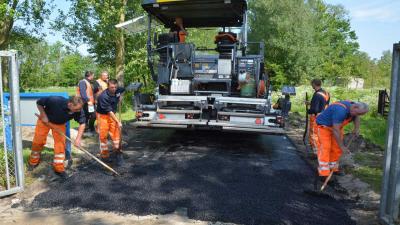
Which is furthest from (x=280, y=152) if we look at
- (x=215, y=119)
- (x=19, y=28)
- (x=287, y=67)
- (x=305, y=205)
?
(x=287, y=67)

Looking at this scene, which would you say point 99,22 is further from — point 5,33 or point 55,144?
point 55,144

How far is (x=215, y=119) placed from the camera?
22.0ft

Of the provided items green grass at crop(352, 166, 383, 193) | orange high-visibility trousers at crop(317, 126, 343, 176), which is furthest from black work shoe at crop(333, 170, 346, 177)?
orange high-visibility trousers at crop(317, 126, 343, 176)

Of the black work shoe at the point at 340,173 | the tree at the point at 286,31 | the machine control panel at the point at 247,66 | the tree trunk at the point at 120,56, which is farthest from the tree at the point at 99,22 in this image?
the tree at the point at 286,31

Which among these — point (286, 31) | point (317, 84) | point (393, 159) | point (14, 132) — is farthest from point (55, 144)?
point (286, 31)

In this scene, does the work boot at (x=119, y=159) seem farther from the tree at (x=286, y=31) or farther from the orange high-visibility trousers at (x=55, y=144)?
the tree at (x=286, y=31)

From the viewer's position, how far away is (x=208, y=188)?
15.1 ft

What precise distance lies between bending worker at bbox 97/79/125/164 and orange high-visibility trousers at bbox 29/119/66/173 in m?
0.79

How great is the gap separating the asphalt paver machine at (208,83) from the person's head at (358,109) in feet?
6.12

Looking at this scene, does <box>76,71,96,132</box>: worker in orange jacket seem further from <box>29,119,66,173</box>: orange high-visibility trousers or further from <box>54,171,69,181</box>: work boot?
<box>54,171,69,181</box>: work boot

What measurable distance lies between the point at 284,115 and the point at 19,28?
1202 cm

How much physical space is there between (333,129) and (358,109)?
0.38m

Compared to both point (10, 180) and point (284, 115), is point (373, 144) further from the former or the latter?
point (10, 180)

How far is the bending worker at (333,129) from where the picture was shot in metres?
4.43
